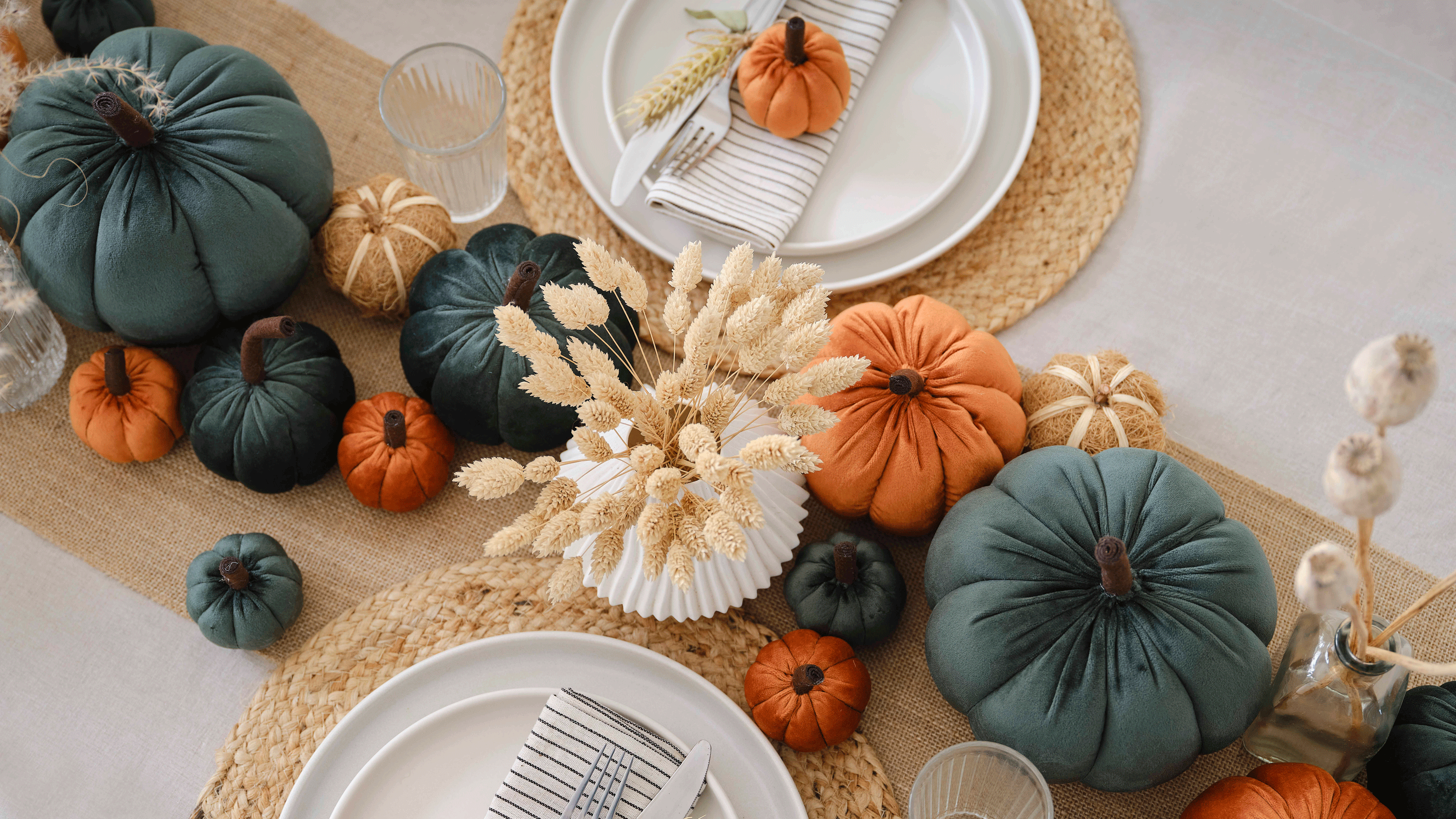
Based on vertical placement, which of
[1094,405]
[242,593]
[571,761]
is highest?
[1094,405]

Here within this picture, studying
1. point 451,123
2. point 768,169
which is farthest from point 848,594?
point 451,123

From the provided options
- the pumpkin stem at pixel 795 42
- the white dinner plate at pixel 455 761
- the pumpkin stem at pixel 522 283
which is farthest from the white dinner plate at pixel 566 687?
the pumpkin stem at pixel 795 42

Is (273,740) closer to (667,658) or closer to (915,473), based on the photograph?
(667,658)

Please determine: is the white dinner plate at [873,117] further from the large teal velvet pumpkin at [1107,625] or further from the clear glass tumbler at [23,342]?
the clear glass tumbler at [23,342]

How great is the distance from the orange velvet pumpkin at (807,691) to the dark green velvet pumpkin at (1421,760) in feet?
1.73

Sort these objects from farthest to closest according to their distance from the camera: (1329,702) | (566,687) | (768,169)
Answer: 1. (768,169)
2. (566,687)
3. (1329,702)

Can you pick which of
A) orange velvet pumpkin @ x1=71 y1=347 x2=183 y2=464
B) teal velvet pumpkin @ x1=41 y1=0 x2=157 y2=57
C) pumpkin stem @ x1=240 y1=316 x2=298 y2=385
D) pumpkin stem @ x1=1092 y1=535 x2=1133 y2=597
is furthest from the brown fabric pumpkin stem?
teal velvet pumpkin @ x1=41 y1=0 x2=157 y2=57

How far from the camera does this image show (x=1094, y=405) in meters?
1.08

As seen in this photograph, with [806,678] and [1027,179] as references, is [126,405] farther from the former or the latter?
[1027,179]

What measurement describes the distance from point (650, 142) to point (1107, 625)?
79 centimetres

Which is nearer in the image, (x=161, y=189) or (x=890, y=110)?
(x=161, y=189)

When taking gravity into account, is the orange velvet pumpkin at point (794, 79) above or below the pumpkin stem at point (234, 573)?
above

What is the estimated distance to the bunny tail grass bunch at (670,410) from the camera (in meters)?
0.73

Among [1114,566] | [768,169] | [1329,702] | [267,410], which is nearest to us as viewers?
[1114,566]
